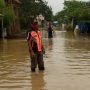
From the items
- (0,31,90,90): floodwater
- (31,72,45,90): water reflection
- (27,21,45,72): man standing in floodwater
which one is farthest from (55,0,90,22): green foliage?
(31,72,45,90): water reflection

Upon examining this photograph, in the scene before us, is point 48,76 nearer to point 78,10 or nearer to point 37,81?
point 37,81

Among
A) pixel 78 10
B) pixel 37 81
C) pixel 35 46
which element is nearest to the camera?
pixel 37 81

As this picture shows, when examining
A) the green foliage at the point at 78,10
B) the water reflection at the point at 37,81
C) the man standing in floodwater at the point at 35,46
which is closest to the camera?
the water reflection at the point at 37,81

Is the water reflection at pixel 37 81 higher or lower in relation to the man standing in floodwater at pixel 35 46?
lower

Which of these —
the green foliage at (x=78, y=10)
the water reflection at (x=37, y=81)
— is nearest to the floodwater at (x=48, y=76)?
the water reflection at (x=37, y=81)

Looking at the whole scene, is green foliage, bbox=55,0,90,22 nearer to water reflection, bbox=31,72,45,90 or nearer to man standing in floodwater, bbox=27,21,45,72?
man standing in floodwater, bbox=27,21,45,72

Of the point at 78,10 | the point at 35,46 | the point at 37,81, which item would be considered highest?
the point at 78,10

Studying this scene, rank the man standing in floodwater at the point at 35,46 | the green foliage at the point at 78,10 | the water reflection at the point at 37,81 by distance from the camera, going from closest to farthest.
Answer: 1. the water reflection at the point at 37,81
2. the man standing in floodwater at the point at 35,46
3. the green foliage at the point at 78,10

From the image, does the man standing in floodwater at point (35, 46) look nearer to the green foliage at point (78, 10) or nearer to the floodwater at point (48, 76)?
the floodwater at point (48, 76)

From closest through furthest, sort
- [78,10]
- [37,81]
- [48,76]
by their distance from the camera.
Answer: [37,81] → [48,76] → [78,10]

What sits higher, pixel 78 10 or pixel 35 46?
pixel 78 10

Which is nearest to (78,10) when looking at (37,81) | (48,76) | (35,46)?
(35,46)

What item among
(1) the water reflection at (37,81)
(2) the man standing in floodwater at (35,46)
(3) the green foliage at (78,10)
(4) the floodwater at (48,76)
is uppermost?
(3) the green foliage at (78,10)

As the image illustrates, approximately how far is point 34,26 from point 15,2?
3758 cm
